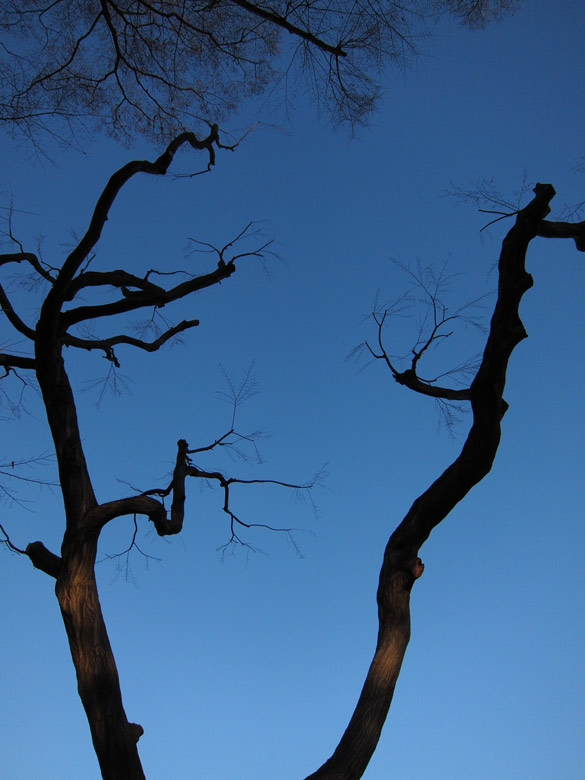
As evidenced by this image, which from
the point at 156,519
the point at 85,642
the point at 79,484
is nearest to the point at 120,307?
the point at 79,484

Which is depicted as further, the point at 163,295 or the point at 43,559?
the point at 163,295

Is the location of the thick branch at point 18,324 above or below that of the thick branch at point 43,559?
above

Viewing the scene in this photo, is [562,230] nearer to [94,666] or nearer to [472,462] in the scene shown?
[472,462]

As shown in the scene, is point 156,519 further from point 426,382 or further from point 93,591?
point 426,382

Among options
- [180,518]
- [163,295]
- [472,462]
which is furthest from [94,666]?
[163,295]

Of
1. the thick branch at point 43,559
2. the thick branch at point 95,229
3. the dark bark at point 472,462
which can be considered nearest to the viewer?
the dark bark at point 472,462

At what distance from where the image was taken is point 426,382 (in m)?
4.55

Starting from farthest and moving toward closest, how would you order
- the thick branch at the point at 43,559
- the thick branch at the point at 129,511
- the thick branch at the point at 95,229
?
the thick branch at the point at 95,229 → the thick branch at the point at 129,511 → the thick branch at the point at 43,559

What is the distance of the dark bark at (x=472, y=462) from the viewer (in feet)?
12.6

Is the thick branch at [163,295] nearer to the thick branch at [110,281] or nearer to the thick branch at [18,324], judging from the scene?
the thick branch at [110,281]

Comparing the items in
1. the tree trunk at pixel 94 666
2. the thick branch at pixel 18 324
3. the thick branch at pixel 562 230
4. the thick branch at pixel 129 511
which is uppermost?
the thick branch at pixel 18 324

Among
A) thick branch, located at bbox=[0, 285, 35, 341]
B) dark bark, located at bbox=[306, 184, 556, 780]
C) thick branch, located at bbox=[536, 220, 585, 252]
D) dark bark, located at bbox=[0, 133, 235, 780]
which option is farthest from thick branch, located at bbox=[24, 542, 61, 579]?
thick branch, located at bbox=[536, 220, 585, 252]

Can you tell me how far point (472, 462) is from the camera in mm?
3850

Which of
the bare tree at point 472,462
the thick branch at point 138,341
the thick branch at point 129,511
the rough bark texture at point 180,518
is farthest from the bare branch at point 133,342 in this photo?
the bare tree at point 472,462
